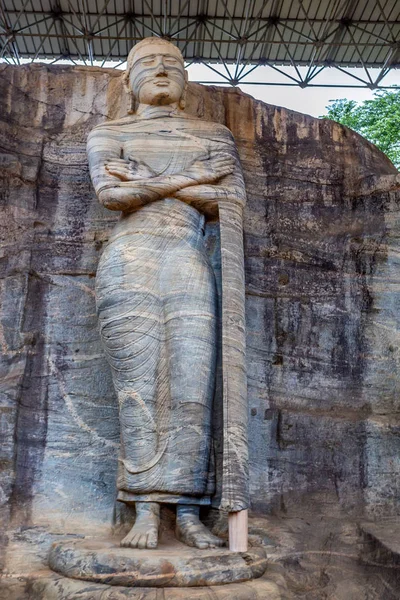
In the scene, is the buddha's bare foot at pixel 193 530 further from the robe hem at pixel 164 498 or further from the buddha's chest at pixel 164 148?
the buddha's chest at pixel 164 148

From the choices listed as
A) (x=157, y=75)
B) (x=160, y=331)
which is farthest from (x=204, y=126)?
(x=160, y=331)

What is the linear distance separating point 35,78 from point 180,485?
416 centimetres

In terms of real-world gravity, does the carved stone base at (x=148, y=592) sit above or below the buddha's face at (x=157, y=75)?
below

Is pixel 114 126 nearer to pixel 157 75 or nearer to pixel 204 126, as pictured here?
pixel 157 75

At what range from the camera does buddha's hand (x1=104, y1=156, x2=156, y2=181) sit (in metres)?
6.34

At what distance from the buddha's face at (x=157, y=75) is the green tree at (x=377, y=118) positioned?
1057 cm

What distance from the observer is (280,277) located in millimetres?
7219

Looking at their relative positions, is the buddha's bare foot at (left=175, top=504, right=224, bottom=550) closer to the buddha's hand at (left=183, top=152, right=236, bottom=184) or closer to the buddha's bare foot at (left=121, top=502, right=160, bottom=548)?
the buddha's bare foot at (left=121, top=502, right=160, bottom=548)

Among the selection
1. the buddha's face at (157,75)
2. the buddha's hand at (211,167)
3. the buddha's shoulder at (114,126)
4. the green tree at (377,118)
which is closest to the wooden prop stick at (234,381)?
the buddha's hand at (211,167)

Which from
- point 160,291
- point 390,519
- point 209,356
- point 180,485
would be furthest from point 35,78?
point 390,519

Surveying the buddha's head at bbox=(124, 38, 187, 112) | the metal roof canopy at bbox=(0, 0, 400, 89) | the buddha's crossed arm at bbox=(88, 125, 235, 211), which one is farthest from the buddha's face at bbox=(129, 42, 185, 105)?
the metal roof canopy at bbox=(0, 0, 400, 89)

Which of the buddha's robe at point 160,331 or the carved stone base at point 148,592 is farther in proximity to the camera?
the buddha's robe at point 160,331

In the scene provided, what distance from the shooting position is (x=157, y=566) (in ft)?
16.0

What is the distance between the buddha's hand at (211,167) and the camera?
645 centimetres
